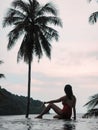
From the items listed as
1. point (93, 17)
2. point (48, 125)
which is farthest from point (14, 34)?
point (48, 125)

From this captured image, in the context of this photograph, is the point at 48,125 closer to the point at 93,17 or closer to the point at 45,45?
the point at 93,17

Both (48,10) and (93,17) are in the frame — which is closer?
(93,17)

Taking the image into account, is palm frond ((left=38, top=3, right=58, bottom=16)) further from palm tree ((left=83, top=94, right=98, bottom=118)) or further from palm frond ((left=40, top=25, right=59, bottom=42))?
palm tree ((left=83, top=94, right=98, bottom=118))

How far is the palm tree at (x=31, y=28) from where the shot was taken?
140 ft

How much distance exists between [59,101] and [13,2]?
32.0 meters

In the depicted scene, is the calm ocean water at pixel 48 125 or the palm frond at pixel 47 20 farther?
the palm frond at pixel 47 20

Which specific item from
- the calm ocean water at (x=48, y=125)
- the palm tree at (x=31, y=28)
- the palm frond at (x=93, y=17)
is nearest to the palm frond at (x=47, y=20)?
the palm tree at (x=31, y=28)

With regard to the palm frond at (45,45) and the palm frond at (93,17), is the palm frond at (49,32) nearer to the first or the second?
the palm frond at (45,45)

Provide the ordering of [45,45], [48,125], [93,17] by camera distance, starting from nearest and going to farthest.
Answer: [48,125] < [93,17] < [45,45]

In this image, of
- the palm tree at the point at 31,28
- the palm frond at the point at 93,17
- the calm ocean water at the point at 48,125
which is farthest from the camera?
the palm tree at the point at 31,28

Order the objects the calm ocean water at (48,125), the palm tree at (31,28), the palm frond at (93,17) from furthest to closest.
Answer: the palm tree at (31,28) < the palm frond at (93,17) < the calm ocean water at (48,125)

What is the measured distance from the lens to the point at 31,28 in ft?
144

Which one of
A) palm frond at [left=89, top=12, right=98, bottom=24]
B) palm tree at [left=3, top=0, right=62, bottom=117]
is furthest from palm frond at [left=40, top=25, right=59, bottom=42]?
palm frond at [left=89, top=12, right=98, bottom=24]

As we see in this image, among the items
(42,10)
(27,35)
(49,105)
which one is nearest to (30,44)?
(27,35)
